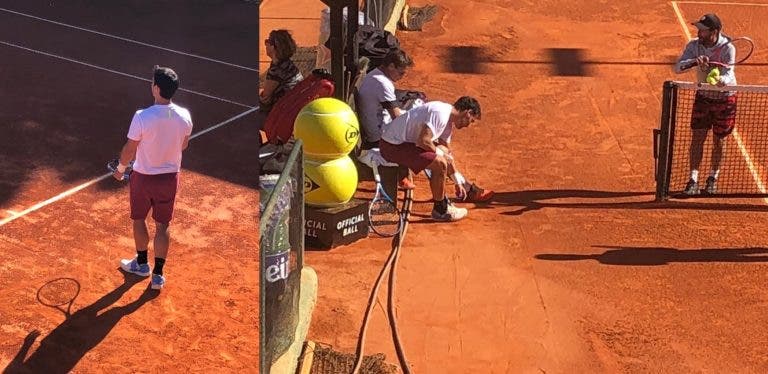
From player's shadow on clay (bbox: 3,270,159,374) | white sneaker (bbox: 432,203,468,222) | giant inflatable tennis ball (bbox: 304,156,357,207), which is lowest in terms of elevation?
player's shadow on clay (bbox: 3,270,159,374)

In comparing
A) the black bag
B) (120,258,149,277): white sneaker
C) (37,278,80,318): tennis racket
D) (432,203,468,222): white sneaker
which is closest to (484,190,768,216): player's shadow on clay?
(432,203,468,222): white sneaker

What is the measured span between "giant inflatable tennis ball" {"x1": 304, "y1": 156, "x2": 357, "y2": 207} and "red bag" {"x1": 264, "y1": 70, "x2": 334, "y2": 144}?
1013 mm

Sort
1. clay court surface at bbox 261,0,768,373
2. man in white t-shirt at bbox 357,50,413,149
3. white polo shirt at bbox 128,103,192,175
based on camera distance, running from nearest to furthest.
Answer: white polo shirt at bbox 128,103,192,175 → clay court surface at bbox 261,0,768,373 → man in white t-shirt at bbox 357,50,413,149

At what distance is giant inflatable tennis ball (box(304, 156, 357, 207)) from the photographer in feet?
29.4

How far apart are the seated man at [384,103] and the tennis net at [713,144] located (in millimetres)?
1727

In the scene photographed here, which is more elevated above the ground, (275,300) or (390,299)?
(275,300)

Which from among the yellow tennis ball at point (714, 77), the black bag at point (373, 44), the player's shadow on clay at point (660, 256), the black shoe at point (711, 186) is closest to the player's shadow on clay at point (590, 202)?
the black shoe at point (711, 186)

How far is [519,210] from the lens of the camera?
10039 millimetres

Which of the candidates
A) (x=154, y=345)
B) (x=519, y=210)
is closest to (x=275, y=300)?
(x=154, y=345)

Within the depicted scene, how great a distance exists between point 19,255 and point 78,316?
1.22 metres

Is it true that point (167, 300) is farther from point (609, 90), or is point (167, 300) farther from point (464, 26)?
point (464, 26)

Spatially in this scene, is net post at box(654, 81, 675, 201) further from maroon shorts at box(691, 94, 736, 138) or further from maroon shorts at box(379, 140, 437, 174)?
maroon shorts at box(379, 140, 437, 174)

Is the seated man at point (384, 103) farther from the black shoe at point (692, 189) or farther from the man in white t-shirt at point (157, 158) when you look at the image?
the man in white t-shirt at point (157, 158)

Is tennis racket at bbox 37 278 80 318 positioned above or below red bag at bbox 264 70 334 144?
below
